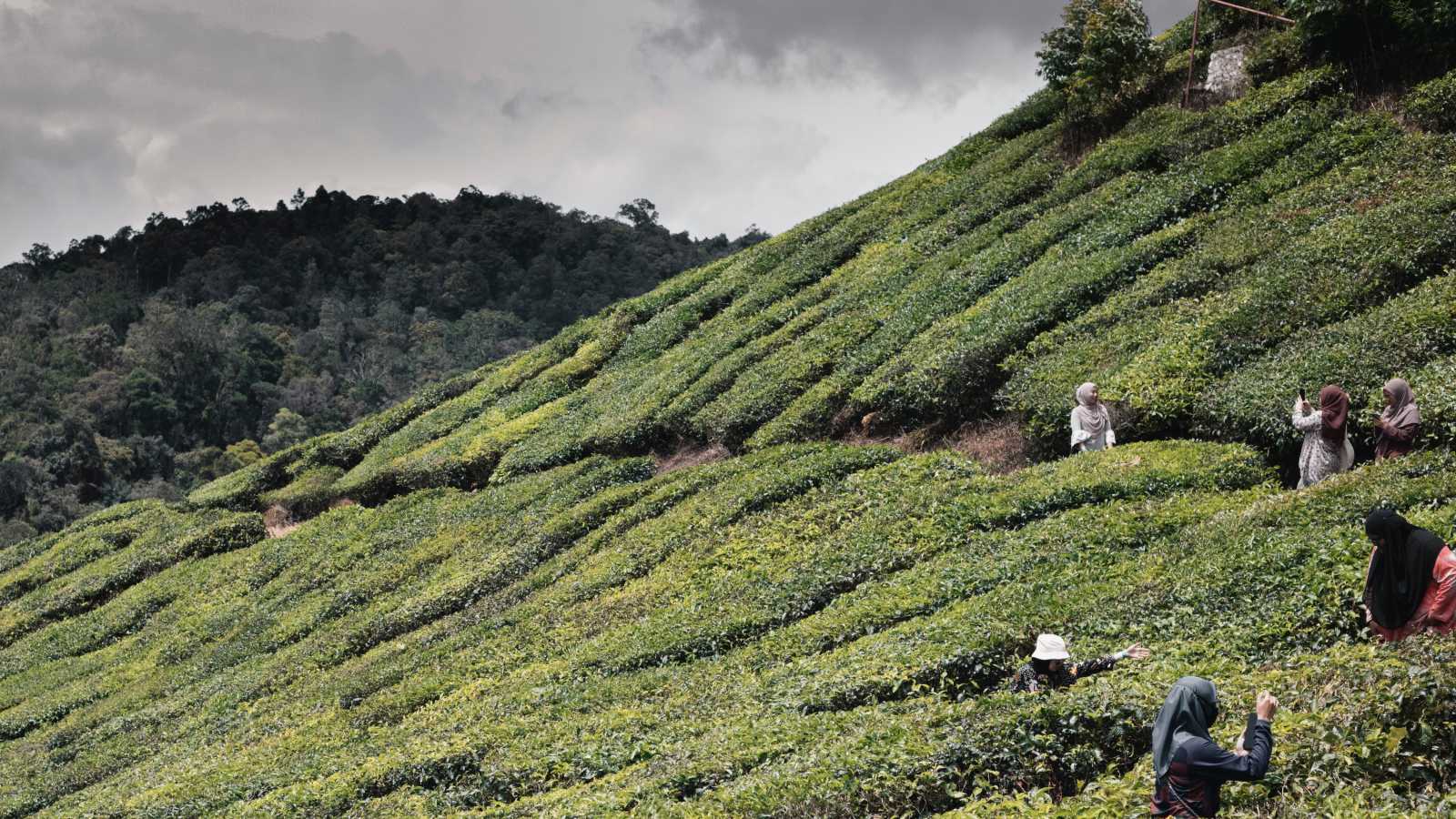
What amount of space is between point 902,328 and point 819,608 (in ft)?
36.8

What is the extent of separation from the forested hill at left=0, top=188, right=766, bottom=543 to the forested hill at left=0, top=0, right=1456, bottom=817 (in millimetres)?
39810

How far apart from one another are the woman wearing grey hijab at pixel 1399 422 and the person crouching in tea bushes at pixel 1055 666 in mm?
5225

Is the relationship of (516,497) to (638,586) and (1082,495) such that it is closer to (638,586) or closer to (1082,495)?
(638,586)

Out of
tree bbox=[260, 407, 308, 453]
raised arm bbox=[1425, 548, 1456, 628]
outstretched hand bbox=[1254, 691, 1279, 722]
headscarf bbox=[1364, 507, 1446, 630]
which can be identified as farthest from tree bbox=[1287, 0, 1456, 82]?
tree bbox=[260, 407, 308, 453]

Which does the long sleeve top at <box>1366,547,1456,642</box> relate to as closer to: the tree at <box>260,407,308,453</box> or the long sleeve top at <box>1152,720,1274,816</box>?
the long sleeve top at <box>1152,720,1274,816</box>

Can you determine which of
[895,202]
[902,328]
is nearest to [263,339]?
[895,202]

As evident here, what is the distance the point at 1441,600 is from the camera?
913cm

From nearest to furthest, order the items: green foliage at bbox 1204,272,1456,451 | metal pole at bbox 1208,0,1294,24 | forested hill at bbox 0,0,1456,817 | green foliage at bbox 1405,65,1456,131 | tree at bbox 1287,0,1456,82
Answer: forested hill at bbox 0,0,1456,817, green foliage at bbox 1204,272,1456,451, green foliage at bbox 1405,65,1456,131, tree at bbox 1287,0,1456,82, metal pole at bbox 1208,0,1294,24

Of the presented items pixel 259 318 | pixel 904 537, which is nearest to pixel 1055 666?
pixel 904 537

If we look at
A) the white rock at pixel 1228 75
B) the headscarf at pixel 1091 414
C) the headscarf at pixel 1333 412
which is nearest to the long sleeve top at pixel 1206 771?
the headscarf at pixel 1333 412

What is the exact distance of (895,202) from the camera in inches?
1489

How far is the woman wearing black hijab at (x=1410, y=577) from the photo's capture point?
912 centimetres

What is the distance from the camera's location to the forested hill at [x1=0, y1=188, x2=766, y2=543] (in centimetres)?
7688

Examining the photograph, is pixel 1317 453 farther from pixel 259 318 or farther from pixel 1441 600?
pixel 259 318
